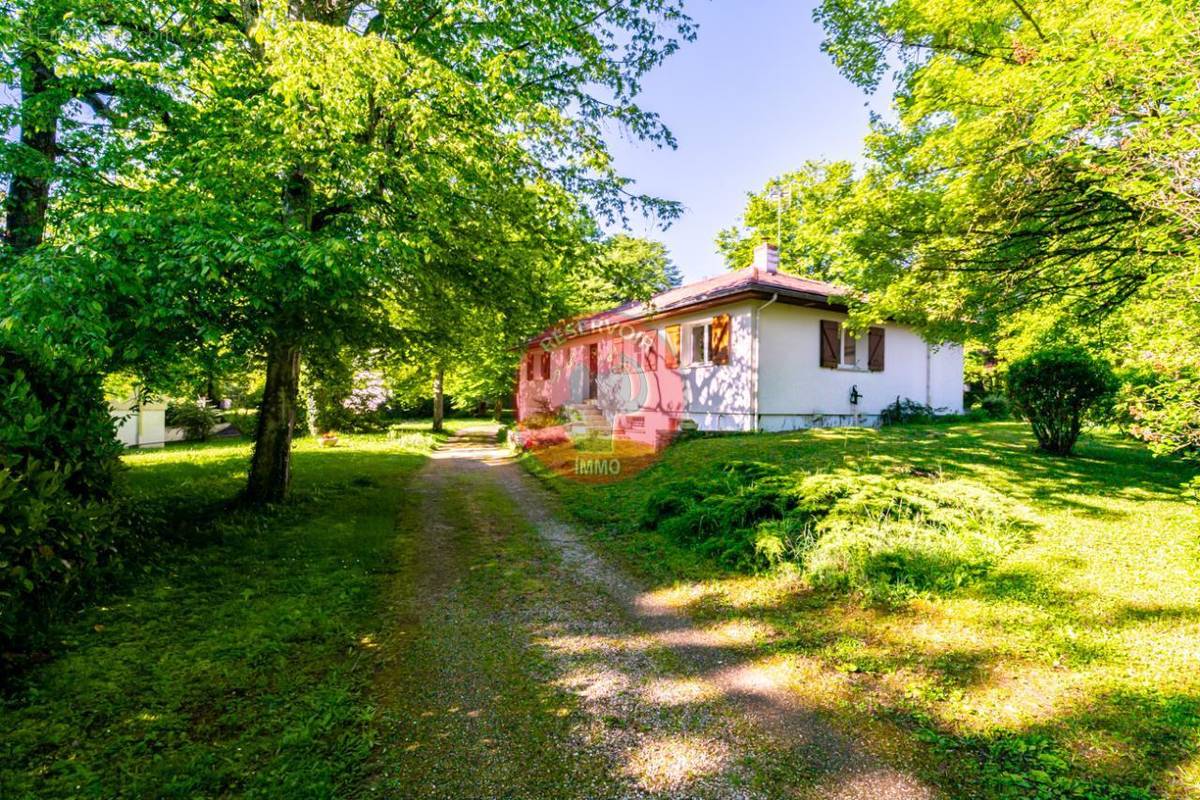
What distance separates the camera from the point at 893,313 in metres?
8.88

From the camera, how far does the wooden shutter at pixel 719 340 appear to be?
13914mm

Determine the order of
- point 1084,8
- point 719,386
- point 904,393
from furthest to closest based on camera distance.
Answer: point 904,393
point 719,386
point 1084,8

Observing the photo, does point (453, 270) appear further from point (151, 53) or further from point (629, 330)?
point (629, 330)

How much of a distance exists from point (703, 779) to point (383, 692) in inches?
80.7

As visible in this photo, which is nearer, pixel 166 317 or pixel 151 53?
pixel 166 317

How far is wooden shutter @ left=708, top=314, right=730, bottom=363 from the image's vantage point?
1391 cm

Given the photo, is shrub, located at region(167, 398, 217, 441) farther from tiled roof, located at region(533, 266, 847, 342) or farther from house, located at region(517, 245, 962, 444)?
house, located at region(517, 245, 962, 444)

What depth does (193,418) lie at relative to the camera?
18.9 meters

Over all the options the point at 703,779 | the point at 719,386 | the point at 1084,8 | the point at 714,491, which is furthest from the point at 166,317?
the point at 719,386

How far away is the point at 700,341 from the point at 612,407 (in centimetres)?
440

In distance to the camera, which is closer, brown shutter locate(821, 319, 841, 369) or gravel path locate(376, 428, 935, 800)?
gravel path locate(376, 428, 935, 800)

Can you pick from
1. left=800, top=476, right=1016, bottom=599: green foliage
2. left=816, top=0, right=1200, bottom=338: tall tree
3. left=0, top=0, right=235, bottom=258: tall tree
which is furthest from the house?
left=0, top=0, right=235, bottom=258: tall tree

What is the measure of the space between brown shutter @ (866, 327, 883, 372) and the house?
1.2 inches

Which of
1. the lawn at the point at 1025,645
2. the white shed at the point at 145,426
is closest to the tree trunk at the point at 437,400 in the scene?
the white shed at the point at 145,426
